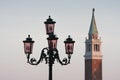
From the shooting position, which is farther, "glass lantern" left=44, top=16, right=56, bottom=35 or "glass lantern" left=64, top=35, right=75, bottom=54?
"glass lantern" left=64, top=35, right=75, bottom=54

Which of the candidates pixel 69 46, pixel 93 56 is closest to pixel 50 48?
pixel 69 46

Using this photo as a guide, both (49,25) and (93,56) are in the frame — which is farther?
(93,56)

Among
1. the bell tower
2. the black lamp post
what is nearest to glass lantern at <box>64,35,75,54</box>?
the black lamp post

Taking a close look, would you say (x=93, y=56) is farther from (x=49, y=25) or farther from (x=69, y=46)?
(x=49, y=25)

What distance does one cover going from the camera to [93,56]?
96.6m

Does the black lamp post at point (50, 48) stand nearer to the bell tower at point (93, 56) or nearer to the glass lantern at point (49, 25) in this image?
the glass lantern at point (49, 25)

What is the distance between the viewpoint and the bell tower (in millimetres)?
96812

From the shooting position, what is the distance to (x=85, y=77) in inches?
3814

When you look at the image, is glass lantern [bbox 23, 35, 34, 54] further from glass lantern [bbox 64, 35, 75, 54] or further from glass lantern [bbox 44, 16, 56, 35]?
glass lantern [bbox 64, 35, 75, 54]

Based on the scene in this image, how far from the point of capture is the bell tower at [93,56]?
96.8 meters

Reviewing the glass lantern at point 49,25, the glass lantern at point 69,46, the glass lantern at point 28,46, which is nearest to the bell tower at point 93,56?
the glass lantern at point 69,46

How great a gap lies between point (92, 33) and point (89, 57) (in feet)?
13.8

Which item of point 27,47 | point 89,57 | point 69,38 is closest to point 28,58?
point 27,47

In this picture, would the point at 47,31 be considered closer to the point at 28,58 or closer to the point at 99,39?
the point at 28,58
